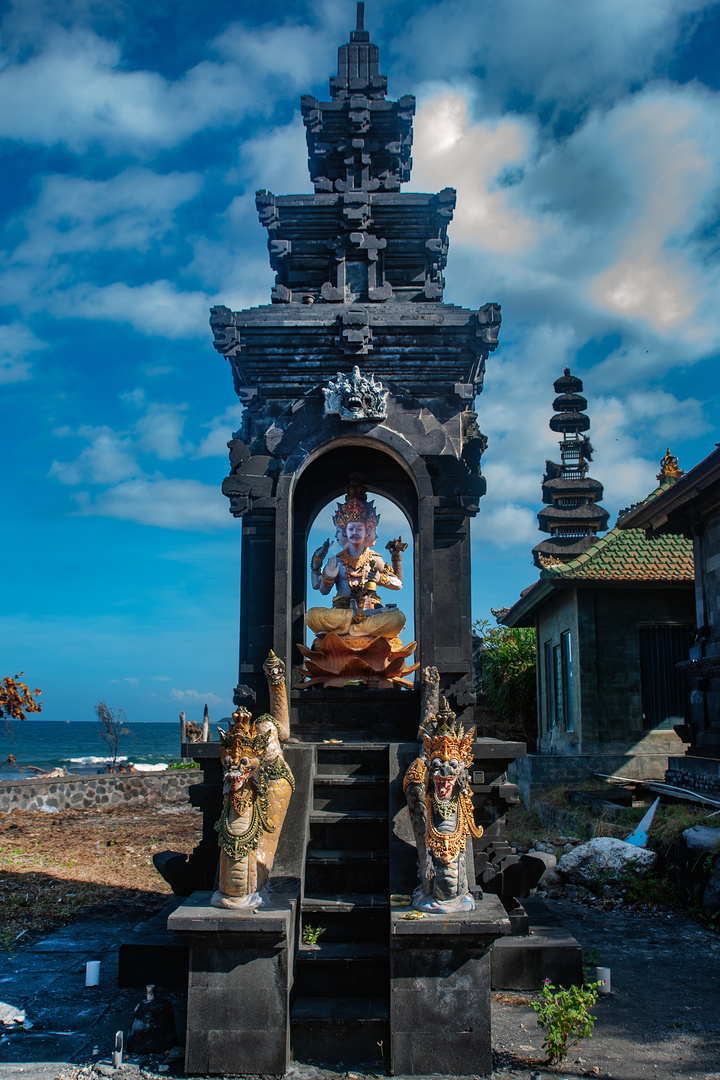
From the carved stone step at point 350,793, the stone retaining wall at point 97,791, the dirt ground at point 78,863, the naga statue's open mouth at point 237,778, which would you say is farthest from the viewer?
the stone retaining wall at point 97,791

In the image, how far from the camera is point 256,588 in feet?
28.6

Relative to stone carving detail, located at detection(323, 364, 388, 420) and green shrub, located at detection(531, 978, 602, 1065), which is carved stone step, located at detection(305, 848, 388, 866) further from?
stone carving detail, located at detection(323, 364, 388, 420)

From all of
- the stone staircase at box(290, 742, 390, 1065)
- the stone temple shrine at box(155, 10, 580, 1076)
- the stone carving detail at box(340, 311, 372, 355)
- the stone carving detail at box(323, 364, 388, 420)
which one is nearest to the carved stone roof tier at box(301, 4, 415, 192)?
the stone temple shrine at box(155, 10, 580, 1076)

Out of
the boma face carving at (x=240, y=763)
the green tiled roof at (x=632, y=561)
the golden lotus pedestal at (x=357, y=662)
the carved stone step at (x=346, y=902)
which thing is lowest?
the carved stone step at (x=346, y=902)

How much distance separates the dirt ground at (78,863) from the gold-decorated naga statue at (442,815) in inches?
203

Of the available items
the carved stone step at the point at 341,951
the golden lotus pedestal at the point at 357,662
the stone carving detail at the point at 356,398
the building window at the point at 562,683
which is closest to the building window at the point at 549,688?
the building window at the point at 562,683

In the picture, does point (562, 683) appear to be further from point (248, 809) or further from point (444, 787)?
point (248, 809)

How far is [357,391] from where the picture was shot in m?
8.75

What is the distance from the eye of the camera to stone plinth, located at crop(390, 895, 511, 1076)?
5242 millimetres

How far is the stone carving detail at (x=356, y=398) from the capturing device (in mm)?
8727

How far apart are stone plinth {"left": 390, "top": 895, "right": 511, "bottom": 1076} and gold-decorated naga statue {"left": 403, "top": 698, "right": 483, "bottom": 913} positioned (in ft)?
0.72

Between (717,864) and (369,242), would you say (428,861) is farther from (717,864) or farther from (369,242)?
(369,242)

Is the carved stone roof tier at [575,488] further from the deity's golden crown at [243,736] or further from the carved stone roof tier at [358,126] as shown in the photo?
the deity's golden crown at [243,736]

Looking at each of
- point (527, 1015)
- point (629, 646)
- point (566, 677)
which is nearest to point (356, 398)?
point (527, 1015)
